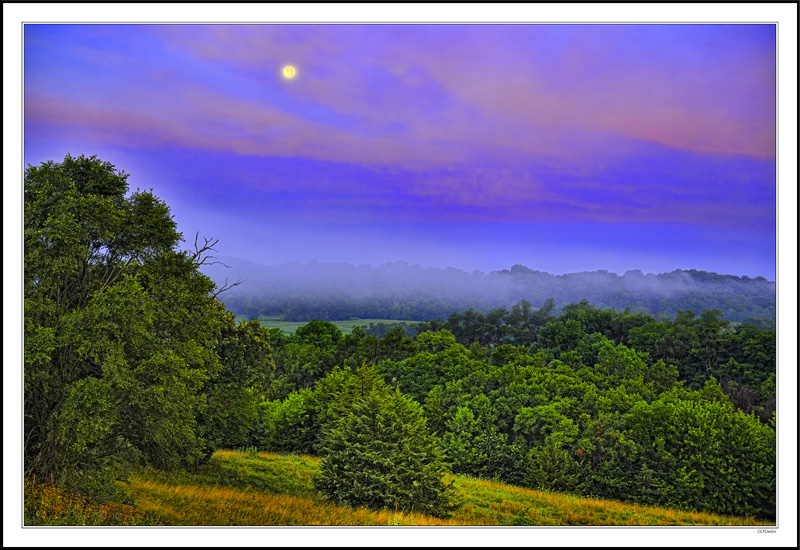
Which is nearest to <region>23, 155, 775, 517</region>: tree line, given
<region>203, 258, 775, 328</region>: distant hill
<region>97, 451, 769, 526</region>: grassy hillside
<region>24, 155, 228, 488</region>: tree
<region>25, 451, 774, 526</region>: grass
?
<region>24, 155, 228, 488</region>: tree

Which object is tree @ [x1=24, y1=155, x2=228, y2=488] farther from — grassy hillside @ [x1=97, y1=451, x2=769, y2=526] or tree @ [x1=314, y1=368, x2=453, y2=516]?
tree @ [x1=314, y1=368, x2=453, y2=516]

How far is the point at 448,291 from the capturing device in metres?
32.6

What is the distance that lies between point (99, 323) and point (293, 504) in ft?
21.9

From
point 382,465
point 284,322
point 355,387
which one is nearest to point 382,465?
point 382,465

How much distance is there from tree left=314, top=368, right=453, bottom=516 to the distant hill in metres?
6.32

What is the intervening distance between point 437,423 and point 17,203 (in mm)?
27902

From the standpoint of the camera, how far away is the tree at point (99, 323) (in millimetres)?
9461

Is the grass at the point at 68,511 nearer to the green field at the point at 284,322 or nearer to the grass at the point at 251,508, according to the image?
the grass at the point at 251,508

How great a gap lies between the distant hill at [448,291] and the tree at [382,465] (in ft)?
20.7

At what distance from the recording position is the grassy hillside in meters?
10.9

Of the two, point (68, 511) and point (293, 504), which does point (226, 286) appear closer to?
point (293, 504)

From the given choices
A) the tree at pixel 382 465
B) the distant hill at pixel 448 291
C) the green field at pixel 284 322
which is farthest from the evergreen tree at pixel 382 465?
the green field at pixel 284 322

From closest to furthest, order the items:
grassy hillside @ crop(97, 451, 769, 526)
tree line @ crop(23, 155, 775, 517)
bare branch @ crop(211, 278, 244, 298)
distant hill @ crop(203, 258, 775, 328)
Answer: tree line @ crop(23, 155, 775, 517) → grassy hillside @ crop(97, 451, 769, 526) → bare branch @ crop(211, 278, 244, 298) → distant hill @ crop(203, 258, 775, 328)

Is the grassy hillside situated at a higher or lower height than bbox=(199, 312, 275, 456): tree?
lower
